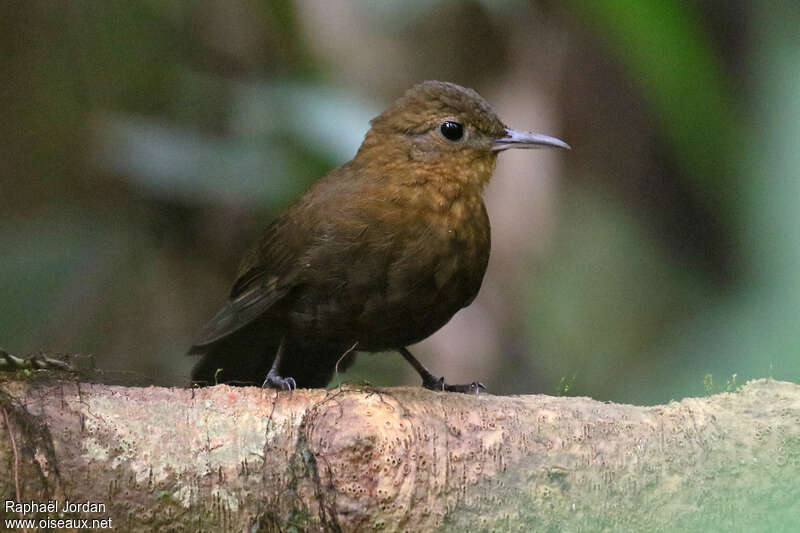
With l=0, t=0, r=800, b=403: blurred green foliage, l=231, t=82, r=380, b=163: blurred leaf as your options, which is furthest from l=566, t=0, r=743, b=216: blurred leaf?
l=231, t=82, r=380, b=163: blurred leaf

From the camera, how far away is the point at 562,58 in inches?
208

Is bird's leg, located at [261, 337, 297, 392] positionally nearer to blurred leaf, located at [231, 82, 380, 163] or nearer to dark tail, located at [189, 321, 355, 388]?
dark tail, located at [189, 321, 355, 388]

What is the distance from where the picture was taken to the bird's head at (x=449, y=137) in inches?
139

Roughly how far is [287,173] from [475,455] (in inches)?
78.1

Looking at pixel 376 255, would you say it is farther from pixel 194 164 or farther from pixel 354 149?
pixel 194 164

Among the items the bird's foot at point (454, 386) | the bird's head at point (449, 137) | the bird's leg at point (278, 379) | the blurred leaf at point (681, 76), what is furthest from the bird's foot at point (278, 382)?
the blurred leaf at point (681, 76)

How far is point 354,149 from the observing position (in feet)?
12.9

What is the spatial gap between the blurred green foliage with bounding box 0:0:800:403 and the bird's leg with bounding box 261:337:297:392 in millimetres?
807

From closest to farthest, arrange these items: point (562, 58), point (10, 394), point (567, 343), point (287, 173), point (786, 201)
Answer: point (10, 394) → point (786, 201) → point (287, 173) → point (567, 343) → point (562, 58)

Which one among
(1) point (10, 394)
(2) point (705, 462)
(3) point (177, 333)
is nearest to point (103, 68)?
(3) point (177, 333)

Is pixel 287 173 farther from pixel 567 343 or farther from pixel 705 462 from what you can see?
pixel 705 462

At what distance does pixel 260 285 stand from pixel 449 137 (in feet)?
2.67

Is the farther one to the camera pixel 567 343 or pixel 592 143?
pixel 592 143

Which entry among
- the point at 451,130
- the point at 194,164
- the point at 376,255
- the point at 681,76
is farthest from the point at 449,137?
the point at 194,164
